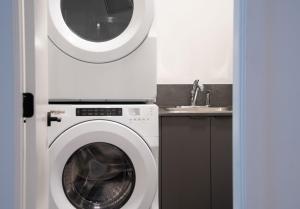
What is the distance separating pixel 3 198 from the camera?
3.01ft

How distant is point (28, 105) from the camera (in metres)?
0.99

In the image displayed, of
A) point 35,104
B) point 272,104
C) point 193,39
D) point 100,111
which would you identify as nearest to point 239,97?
point 272,104

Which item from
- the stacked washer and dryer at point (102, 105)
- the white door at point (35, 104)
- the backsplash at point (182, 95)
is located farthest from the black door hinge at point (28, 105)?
the backsplash at point (182, 95)

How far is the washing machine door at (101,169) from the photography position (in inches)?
69.4

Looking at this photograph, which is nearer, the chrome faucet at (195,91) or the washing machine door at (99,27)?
the washing machine door at (99,27)

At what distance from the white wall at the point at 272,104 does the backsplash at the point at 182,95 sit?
2117mm

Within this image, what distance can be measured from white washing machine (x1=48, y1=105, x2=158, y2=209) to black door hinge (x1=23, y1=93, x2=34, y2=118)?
0.77 meters

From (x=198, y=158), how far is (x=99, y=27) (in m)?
1.14

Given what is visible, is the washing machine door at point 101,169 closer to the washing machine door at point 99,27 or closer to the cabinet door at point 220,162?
the washing machine door at point 99,27

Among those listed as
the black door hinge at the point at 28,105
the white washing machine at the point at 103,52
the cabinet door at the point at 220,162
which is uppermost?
the white washing machine at the point at 103,52

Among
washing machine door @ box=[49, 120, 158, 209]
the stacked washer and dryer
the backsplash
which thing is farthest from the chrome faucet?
washing machine door @ box=[49, 120, 158, 209]

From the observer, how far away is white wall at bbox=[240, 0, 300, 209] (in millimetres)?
890

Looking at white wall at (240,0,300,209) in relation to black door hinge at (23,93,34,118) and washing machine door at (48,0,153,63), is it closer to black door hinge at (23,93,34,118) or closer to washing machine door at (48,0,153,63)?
black door hinge at (23,93,34,118)

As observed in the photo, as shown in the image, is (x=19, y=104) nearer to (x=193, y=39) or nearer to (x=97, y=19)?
Result: (x=97, y=19)
